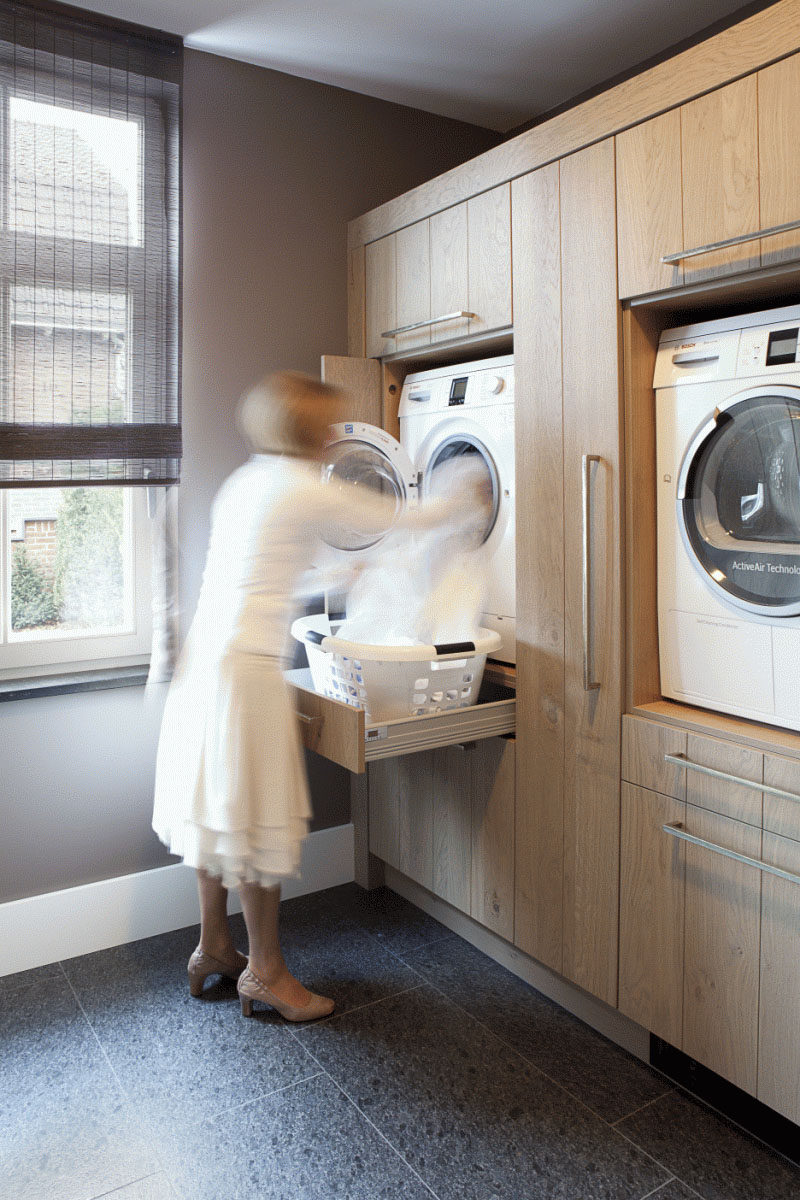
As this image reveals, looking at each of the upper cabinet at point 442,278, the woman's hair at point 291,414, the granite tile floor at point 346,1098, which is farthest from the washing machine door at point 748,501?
the granite tile floor at point 346,1098

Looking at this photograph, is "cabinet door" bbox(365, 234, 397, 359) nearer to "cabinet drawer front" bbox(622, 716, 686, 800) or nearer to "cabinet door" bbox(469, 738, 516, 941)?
"cabinet door" bbox(469, 738, 516, 941)

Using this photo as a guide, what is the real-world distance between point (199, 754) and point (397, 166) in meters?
2.13

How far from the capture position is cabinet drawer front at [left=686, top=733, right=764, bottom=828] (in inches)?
67.1

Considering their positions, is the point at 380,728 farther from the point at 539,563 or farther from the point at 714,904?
the point at 714,904

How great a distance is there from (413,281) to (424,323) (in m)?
0.20

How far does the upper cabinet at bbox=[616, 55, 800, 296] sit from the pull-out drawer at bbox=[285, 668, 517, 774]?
1042mm

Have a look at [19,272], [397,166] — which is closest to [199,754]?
[19,272]

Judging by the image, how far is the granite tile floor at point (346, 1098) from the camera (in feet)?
5.60

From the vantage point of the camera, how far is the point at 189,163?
2623 millimetres

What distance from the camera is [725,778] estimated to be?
1.74m

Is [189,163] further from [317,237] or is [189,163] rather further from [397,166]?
[397,166]

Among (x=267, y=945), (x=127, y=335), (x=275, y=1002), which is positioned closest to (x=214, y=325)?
(x=127, y=335)

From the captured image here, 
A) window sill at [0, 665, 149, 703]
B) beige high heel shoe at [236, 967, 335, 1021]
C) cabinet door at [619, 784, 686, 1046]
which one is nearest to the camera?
cabinet door at [619, 784, 686, 1046]

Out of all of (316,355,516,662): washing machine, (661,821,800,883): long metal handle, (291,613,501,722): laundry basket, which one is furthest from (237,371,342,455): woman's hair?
(661,821,800,883): long metal handle
